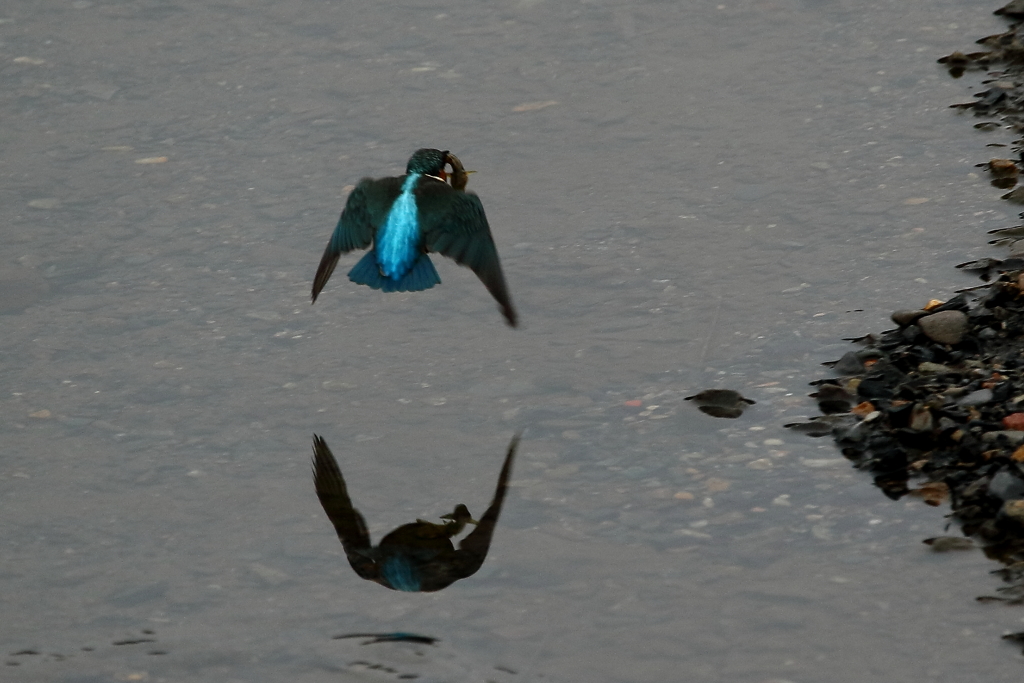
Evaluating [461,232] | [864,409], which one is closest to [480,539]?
[461,232]

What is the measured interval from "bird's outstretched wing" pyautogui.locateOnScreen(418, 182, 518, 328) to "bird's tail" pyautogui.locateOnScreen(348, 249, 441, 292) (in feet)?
0.26

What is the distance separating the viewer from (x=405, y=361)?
17.9 feet

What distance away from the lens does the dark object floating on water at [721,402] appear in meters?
4.95

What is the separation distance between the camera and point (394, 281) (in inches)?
203

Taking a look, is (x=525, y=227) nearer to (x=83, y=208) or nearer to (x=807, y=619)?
(x=83, y=208)

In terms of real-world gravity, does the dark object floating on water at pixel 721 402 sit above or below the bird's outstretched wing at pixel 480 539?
above

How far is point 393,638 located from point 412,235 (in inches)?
66.4

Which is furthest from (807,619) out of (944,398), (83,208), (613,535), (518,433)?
(83,208)

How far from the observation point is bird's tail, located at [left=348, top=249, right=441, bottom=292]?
5168 mm

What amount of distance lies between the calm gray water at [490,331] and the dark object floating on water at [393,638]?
0.11 ft

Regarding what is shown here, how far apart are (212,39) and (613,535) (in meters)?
4.72

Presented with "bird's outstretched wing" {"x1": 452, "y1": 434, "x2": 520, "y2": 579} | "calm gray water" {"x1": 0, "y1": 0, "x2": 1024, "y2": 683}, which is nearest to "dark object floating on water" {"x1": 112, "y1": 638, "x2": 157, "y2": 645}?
"calm gray water" {"x1": 0, "y1": 0, "x2": 1024, "y2": 683}

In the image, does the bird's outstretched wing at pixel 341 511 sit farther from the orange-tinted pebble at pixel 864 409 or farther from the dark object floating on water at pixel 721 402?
the orange-tinted pebble at pixel 864 409

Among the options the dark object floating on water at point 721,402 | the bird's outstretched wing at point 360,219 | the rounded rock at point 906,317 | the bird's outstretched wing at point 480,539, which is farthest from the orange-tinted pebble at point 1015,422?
the bird's outstretched wing at point 360,219
